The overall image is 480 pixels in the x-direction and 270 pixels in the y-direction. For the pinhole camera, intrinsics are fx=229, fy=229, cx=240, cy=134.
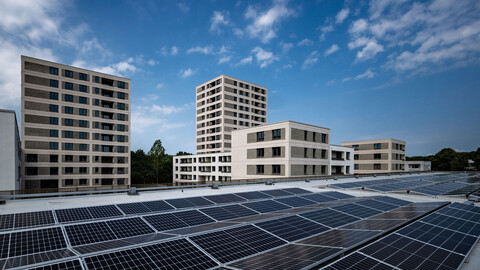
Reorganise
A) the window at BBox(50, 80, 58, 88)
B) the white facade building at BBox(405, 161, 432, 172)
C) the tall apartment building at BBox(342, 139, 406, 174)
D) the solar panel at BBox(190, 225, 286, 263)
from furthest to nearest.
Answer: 1. the white facade building at BBox(405, 161, 432, 172)
2. the tall apartment building at BBox(342, 139, 406, 174)
3. the window at BBox(50, 80, 58, 88)
4. the solar panel at BBox(190, 225, 286, 263)

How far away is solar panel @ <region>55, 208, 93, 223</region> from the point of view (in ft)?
32.3

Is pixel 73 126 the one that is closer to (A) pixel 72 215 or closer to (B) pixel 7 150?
(B) pixel 7 150

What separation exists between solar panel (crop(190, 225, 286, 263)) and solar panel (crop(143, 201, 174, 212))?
17.5ft

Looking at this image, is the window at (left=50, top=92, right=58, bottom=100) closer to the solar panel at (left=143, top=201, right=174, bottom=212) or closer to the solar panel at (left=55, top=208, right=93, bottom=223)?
the solar panel at (left=55, top=208, right=93, bottom=223)

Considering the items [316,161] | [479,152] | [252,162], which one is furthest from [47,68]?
[479,152]

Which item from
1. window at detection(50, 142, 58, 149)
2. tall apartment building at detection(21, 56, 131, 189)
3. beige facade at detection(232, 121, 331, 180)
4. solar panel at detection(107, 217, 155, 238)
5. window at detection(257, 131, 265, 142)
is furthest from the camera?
window at detection(50, 142, 58, 149)

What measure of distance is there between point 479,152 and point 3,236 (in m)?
180

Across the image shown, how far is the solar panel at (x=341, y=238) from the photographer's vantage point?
686cm

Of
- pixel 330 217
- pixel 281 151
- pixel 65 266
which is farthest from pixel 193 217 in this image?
pixel 281 151

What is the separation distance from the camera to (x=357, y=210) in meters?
12.4

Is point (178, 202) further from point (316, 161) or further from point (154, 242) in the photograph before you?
point (316, 161)

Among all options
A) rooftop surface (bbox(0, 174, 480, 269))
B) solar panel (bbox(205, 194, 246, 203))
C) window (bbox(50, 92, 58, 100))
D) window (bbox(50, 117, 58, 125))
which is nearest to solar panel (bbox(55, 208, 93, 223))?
rooftop surface (bbox(0, 174, 480, 269))

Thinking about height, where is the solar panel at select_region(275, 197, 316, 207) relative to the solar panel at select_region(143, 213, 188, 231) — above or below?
below

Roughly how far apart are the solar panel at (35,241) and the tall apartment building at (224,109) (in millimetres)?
81358
